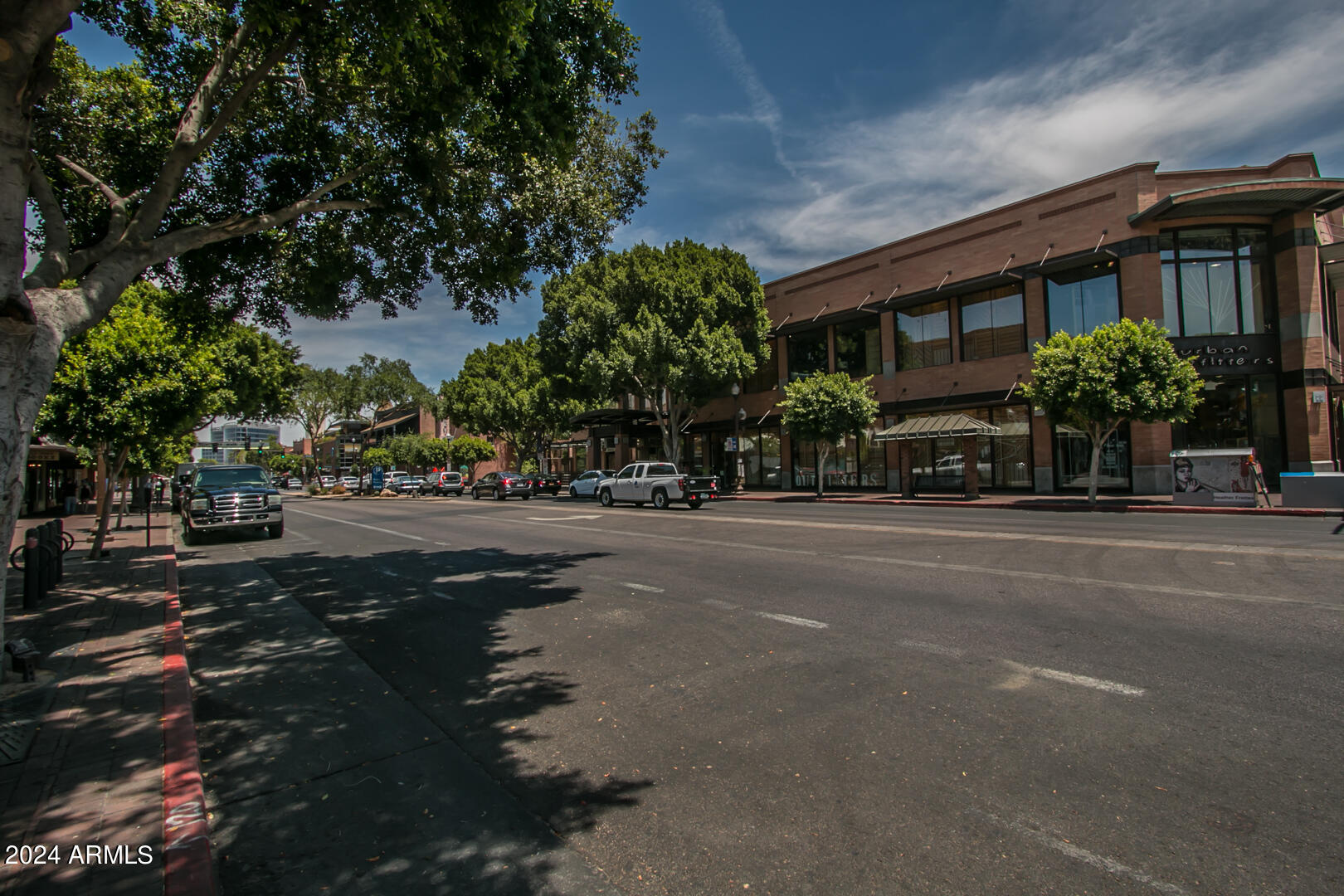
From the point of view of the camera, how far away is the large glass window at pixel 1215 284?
Answer: 78.8 feet

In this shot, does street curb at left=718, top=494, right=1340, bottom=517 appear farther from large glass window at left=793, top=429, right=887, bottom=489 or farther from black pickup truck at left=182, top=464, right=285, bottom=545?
black pickup truck at left=182, top=464, right=285, bottom=545

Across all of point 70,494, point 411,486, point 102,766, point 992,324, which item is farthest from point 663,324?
point 70,494

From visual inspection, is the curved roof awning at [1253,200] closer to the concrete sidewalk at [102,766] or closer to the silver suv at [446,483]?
the concrete sidewalk at [102,766]

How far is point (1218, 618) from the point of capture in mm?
6422

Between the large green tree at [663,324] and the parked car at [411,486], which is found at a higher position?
the large green tree at [663,324]

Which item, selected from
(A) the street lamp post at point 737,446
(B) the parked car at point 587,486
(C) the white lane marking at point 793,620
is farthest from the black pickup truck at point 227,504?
(A) the street lamp post at point 737,446

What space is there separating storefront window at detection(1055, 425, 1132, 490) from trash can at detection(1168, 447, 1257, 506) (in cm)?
457

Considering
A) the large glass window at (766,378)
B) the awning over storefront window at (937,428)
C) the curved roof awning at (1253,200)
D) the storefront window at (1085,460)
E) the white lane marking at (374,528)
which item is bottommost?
the white lane marking at (374,528)

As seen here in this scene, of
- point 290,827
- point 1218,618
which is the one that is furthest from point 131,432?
point 1218,618

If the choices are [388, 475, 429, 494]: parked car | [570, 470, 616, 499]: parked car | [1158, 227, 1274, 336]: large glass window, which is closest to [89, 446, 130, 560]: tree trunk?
[570, 470, 616, 499]: parked car

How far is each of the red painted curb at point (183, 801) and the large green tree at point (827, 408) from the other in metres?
24.7

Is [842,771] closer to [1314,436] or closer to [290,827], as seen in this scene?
[290,827]

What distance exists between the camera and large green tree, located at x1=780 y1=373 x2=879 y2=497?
27.7 meters

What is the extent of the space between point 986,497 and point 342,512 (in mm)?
26958
